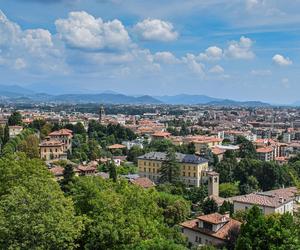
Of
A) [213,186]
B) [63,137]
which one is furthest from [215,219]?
[63,137]

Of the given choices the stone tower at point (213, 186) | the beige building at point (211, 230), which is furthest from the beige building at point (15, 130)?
the beige building at point (211, 230)

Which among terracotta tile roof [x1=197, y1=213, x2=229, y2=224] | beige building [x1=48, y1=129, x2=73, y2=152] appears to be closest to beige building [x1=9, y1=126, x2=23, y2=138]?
beige building [x1=48, y1=129, x2=73, y2=152]

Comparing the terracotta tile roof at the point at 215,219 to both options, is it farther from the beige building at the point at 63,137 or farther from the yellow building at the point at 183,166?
the beige building at the point at 63,137

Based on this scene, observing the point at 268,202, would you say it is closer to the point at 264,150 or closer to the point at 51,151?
the point at 51,151

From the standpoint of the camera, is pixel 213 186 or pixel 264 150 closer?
pixel 213 186

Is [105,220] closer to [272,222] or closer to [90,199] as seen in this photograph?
[90,199]

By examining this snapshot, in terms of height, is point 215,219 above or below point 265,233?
below

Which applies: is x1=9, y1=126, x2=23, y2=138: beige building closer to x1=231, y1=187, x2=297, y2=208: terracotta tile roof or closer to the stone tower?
the stone tower

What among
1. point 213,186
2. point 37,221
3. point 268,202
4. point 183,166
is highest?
point 37,221
